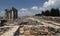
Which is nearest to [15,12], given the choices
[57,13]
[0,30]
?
[0,30]

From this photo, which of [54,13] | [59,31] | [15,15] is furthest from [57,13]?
[59,31]

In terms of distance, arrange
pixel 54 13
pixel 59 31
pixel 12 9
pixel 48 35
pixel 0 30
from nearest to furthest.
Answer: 1. pixel 48 35
2. pixel 59 31
3. pixel 0 30
4. pixel 12 9
5. pixel 54 13

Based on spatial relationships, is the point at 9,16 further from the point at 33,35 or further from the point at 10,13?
the point at 33,35

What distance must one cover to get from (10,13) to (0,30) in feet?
106

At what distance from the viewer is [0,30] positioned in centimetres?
674

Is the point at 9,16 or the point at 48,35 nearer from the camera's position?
the point at 48,35

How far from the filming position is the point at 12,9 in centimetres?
A: 3694

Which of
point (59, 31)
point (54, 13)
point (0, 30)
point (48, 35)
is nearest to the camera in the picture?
point (48, 35)

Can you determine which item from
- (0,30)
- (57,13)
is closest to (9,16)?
(0,30)

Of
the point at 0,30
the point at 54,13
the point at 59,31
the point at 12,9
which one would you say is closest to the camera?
the point at 59,31

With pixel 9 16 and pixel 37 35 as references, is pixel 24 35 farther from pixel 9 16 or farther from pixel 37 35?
pixel 9 16

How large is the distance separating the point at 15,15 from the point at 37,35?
109 ft

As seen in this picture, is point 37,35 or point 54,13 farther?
point 54,13

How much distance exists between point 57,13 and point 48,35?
217 feet
